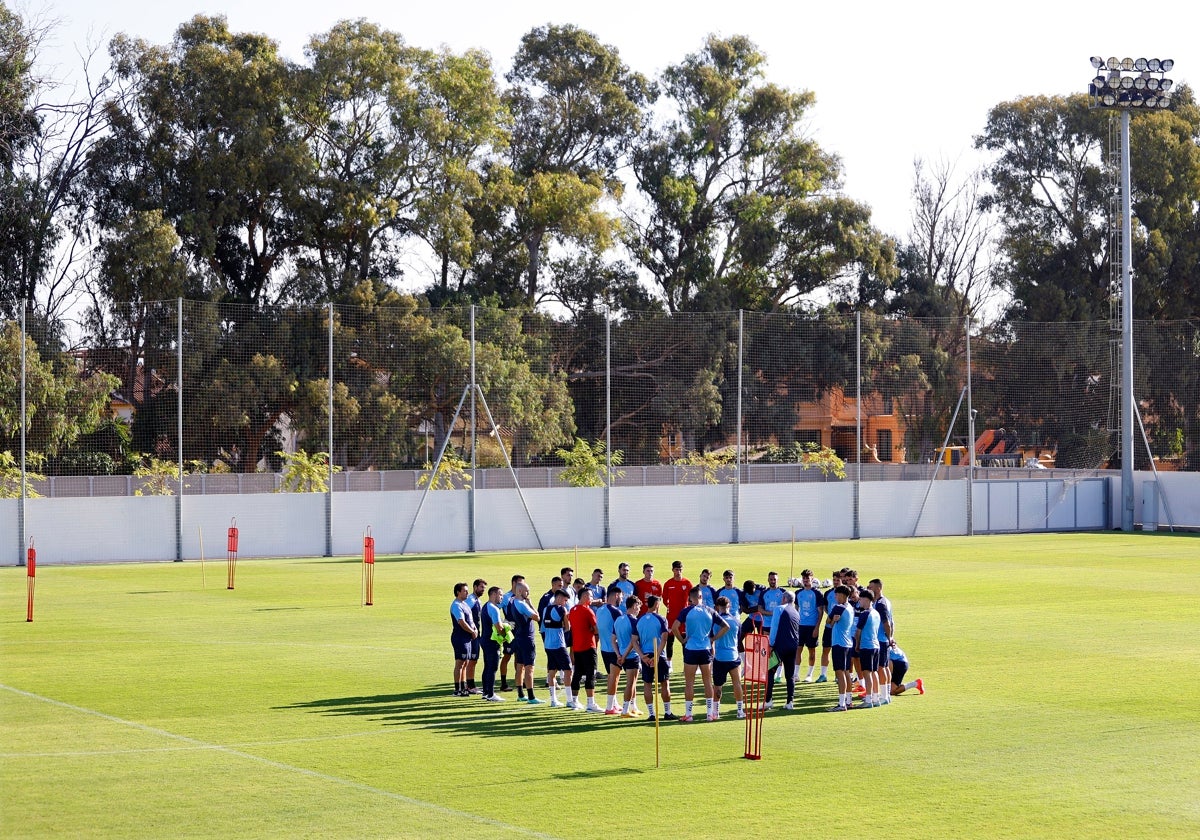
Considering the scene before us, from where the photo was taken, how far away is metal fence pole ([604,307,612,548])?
4753 cm

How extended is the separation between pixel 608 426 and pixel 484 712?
29265 mm

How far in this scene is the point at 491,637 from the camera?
63.0 ft

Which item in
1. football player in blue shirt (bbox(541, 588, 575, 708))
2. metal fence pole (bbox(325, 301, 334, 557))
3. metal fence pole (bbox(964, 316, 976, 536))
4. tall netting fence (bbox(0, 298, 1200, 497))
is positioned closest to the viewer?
football player in blue shirt (bbox(541, 588, 575, 708))

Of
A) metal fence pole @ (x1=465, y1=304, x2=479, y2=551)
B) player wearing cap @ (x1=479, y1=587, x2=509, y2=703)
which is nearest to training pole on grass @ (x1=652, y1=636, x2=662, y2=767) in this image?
player wearing cap @ (x1=479, y1=587, x2=509, y2=703)

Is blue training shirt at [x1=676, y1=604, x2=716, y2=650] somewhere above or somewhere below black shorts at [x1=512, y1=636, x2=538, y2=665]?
above

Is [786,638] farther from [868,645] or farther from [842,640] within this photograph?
[868,645]

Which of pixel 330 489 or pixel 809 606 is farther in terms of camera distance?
pixel 330 489

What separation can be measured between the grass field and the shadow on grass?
63 mm

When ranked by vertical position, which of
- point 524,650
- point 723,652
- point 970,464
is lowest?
point 524,650

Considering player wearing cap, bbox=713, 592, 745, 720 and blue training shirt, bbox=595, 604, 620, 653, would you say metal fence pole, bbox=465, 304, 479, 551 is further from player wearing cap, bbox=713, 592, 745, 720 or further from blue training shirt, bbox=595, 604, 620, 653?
player wearing cap, bbox=713, 592, 745, 720

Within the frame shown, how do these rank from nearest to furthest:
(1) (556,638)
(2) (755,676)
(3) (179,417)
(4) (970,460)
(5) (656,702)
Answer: (5) (656,702) < (2) (755,676) < (1) (556,638) < (3) (179,417) < (4) (970,460)

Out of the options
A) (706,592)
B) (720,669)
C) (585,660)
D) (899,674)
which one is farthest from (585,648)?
(899,674)

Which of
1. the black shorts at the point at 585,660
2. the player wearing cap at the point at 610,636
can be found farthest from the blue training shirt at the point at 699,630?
the black shorts at the point at 585,660

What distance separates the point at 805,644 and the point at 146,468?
2678 cm
